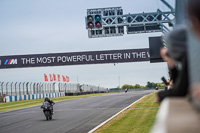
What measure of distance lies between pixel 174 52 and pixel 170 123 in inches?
32.7

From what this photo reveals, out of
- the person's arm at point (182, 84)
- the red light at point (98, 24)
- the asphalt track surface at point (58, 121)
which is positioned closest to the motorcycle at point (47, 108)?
the asphalt track surface at point (58, 121)

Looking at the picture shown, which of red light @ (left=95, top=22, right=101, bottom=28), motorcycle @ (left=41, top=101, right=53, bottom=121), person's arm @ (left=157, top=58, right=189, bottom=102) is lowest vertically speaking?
motorcycle @ (left=41, top=101, right=53, bottom=121)

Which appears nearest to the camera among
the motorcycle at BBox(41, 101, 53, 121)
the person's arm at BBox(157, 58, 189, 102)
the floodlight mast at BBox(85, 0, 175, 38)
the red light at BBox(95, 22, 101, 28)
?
the person's arm at BBox(157, 58, 189, 102)

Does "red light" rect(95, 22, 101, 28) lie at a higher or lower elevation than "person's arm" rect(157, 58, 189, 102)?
higher

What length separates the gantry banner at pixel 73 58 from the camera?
120 feet

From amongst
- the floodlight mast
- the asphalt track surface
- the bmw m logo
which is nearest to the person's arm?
the asphalt track surface

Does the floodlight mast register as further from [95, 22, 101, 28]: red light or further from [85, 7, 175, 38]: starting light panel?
[95, 22, 101, 28]: red light

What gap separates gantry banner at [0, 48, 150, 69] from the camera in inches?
1435

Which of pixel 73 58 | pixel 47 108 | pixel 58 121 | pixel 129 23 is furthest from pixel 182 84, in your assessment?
pixel 73 58

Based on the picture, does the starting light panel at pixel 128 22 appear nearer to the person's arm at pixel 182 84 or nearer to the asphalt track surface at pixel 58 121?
the asphalt track surface at pixel 58 121

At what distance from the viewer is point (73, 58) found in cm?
3669

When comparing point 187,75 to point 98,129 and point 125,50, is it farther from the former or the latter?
point 125,50

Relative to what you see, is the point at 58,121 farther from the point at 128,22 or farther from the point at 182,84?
the point at 182,84

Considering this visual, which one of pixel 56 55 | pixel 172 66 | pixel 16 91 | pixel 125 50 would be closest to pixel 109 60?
pixel 125 50
